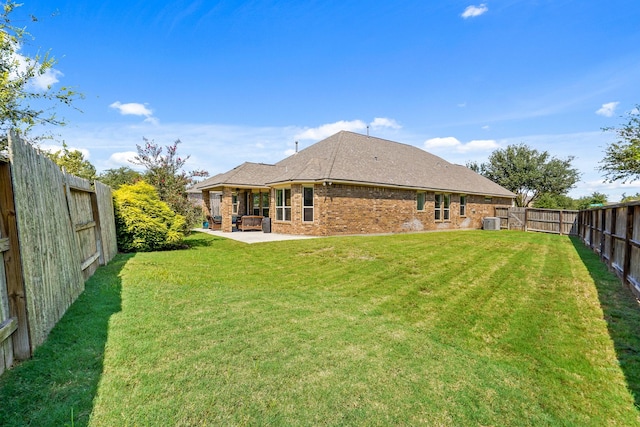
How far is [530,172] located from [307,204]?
32.1 metres

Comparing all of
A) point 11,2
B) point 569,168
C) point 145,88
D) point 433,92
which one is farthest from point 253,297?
point 569,168

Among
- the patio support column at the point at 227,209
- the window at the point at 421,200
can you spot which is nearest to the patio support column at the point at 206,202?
the patio support column at the point at 227,209

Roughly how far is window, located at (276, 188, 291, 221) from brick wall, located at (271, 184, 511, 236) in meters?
0.35

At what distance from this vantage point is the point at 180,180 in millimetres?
12664

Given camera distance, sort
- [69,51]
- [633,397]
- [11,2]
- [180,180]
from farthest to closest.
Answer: [180,180]
[69,51]
[11,2]
[633,397]

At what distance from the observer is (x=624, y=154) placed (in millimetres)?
18359

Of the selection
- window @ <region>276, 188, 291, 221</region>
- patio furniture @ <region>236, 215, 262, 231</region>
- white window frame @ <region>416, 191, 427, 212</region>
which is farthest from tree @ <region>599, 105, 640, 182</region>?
patio furniture @ <region>236, 215, 262, 231</region>

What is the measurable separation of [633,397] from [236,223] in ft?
57.8

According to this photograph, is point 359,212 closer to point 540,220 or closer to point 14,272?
point 540,220

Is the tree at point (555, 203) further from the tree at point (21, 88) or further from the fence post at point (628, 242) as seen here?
the tree at point (21, 88)

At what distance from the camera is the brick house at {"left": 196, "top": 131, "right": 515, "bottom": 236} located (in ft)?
48.9

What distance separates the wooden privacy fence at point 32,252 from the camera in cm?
291

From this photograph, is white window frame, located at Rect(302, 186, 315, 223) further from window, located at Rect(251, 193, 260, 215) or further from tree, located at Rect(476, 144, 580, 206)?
tree, located at Rect(476, 144, 580, 206)

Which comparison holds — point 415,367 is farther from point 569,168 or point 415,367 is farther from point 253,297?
point 569,168
